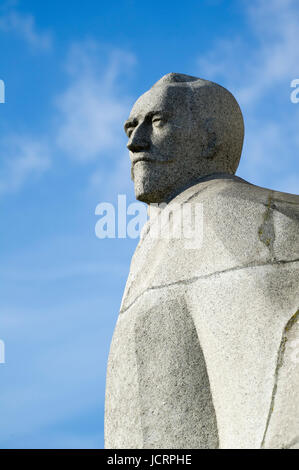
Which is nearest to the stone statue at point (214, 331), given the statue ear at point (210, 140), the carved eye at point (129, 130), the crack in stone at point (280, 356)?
the crack in stone at point (280, 356)

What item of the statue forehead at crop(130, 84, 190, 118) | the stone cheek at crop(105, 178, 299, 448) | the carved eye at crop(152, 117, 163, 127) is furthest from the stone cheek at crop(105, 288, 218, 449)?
the statue forehead at crop(130, 84, 190, 118)

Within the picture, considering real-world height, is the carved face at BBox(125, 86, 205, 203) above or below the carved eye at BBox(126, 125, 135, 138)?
below

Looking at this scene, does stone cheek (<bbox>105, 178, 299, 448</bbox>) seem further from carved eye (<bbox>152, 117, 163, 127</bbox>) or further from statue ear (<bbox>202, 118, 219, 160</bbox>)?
carved eye (<bbox>152, 117, 163, 127</bbox>)

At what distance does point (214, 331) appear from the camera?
17.5ft

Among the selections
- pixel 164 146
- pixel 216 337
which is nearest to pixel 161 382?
pixel 216 337

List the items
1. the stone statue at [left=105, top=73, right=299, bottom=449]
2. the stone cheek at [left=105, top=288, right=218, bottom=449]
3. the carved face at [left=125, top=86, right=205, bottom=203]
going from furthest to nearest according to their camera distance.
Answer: the carved face at [left=125, top=86, right=205, bottom=203] → the stone cheek at [left=105, top=288, right=218, bottom=449] → the stone statue at [left=105, top=73, right=299, bottom=449]

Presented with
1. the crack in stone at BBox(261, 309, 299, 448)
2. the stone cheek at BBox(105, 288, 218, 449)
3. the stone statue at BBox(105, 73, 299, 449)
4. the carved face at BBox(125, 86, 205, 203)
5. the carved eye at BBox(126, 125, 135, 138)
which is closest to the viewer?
the crack in stone at BBox(261, 309, 299, 448)

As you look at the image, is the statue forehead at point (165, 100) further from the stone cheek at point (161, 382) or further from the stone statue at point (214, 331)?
the stone cheek at point (161, 382)

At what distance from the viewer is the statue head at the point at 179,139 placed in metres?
6.50

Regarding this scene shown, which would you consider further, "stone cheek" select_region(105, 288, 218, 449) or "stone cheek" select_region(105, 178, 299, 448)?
"stone cheek" select_region(105, 288, 218, 449)

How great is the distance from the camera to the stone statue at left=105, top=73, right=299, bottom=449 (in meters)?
5.01
